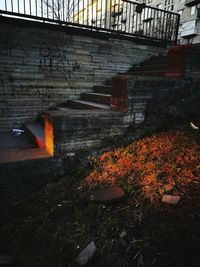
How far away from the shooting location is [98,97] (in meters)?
5.16

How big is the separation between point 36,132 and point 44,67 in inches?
77.1

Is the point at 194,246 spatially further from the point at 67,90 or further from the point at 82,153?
the point at 67,90

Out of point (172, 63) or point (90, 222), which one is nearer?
point (90, 222)

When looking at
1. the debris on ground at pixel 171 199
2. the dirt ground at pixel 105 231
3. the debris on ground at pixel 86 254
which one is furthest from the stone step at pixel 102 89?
the debris on ground at pixel 86 254

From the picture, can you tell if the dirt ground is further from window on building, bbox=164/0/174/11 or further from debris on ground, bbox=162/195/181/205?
window on building, bbox=164/0/174/11

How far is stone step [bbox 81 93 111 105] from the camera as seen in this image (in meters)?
4.84

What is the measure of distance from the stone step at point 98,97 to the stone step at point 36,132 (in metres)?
1.50

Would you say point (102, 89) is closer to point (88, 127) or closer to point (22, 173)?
point (88, 127)

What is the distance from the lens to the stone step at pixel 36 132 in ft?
13.0

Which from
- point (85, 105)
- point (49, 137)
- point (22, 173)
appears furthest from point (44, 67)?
point (22, 173)

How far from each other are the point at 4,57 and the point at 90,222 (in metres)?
4.31

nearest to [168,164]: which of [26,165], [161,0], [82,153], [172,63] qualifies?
[82,153]

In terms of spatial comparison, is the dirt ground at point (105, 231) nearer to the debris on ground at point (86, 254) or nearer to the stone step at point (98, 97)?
the debris on ground at point (86, 254)

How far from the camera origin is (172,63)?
15.7 ft
